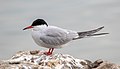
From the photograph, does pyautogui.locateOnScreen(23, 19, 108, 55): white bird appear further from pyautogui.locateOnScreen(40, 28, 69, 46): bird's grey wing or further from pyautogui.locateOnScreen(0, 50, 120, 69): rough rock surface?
pyautogui.locateOnScreen(0, 50, 120, 69): rough rock surface

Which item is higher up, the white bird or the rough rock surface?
the white bird

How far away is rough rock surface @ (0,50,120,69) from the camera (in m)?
11.0

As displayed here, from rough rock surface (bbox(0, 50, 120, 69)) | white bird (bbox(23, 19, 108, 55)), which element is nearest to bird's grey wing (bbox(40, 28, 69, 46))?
white bird (bbox(23, 19, 108, 55))

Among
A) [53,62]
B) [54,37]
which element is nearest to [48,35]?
[54,37]

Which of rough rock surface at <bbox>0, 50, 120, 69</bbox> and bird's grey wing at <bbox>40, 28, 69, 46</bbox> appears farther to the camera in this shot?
bird's grey wing at <bbox>40, 28, 69, 46</bbox>

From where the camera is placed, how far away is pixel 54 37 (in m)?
13.3

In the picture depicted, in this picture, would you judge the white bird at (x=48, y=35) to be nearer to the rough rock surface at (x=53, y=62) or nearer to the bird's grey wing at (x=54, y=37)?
the bird's grey wing at (x=54, y=37)

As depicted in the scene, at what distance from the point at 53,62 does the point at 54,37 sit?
5.73 ft

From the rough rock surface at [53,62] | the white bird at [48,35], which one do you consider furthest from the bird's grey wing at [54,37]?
the rough rock surface at [53,62]

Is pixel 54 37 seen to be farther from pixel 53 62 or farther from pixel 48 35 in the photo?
pixel 53 62

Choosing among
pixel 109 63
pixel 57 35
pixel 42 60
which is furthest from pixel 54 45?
pixel 109 63

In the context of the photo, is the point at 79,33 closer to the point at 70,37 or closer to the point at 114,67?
the point at 70,37

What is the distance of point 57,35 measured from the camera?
→ 13352mm

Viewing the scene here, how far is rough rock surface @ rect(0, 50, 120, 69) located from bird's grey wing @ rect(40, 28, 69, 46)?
51 cm
